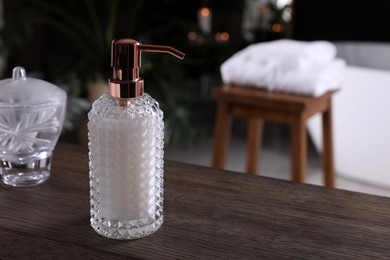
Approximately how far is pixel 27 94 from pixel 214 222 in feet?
0.92

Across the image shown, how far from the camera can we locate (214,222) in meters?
0.66

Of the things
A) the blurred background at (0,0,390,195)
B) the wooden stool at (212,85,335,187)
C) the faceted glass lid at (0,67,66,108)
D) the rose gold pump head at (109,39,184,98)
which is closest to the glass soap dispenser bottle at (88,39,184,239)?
the rose gold pump head at (109,39,184,98)

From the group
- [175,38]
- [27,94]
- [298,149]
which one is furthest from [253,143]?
[27,94]

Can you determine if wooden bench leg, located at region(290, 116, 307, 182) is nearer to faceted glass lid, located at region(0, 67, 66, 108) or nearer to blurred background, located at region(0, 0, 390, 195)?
blurred background, located at region(0, 0, 390, 195)

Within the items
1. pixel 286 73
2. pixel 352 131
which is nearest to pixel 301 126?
pixel 286 73

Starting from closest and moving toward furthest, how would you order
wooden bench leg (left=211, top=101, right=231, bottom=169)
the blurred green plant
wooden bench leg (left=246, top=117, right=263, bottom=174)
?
1. wooden bench leg (left=211, top=101, right=231, bottom=169)
2. wooden bench leg (left=246, top=117, right=263, bottom=174)
3. the blurred green plant

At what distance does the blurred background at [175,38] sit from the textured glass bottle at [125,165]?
1.72 m

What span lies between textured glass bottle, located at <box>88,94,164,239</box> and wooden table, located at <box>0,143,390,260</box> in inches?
0.8

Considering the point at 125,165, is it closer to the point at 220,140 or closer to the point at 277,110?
the point at 277,110

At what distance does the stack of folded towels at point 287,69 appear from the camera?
1.62m

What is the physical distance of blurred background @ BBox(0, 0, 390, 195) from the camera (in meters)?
2.52

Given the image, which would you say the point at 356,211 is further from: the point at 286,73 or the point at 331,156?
the point at 331,156

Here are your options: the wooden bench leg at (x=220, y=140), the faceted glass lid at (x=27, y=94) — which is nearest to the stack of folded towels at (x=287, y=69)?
the wooden bench leg at (x=220, y=140)

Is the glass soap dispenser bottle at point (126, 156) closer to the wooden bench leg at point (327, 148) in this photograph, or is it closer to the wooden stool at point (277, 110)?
the wooden stool at point (277, 110)
